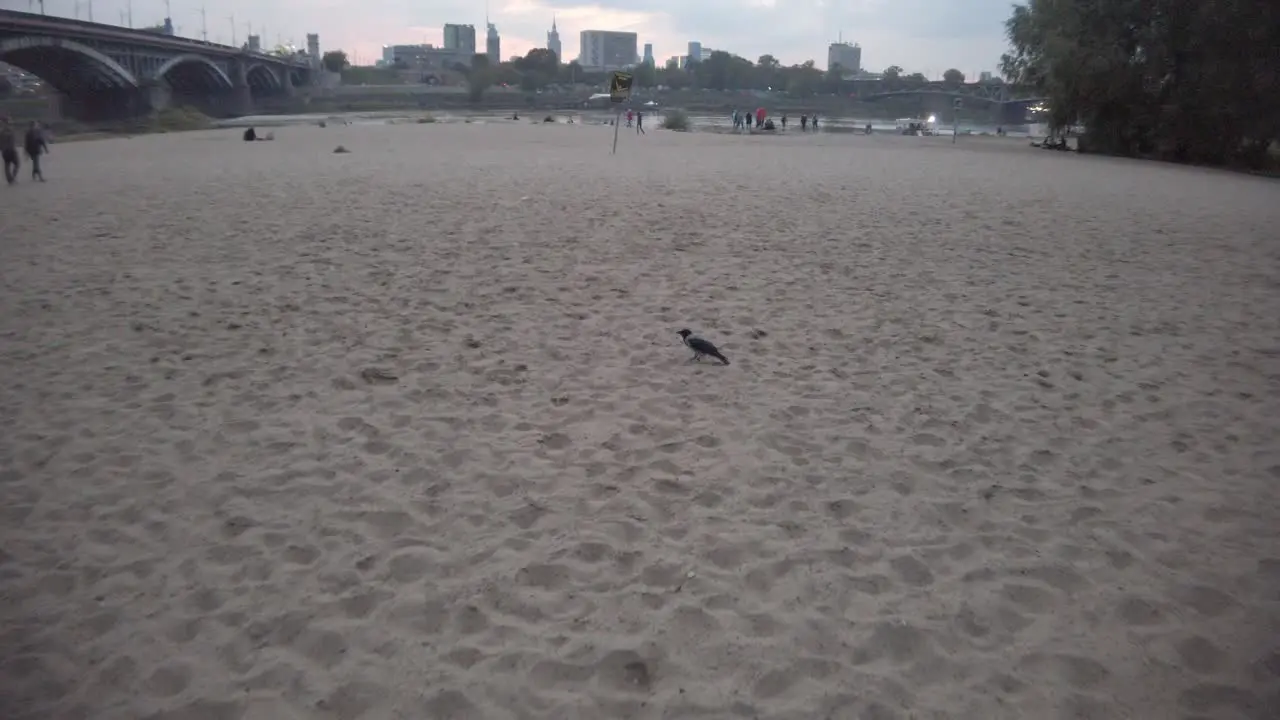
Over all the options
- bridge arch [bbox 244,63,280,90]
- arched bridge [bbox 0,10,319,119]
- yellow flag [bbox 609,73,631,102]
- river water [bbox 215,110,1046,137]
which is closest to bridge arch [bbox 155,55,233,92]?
arched bridge [bbox 0,10,319,119]

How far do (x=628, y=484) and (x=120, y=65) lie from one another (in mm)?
71162

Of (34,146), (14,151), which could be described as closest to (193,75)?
(34,146)

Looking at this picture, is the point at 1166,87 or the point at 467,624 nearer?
the point at 467,624

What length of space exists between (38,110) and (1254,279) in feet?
260

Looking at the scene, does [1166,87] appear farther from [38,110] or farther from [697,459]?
[38,110]

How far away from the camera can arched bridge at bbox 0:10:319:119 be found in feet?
161

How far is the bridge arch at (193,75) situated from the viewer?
68569 mm

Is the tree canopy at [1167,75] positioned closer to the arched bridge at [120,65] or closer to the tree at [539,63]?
the arched bridge at [120,65]

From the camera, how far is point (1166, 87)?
31.7 m

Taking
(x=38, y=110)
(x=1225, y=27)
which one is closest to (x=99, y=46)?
(x=38, y=110)

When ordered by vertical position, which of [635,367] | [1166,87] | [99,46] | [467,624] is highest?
[99,46]

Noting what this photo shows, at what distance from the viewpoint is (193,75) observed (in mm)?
76938

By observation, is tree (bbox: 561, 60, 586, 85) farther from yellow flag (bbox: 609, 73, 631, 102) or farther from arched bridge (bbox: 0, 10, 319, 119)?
yellow flag (bbox: 609, 73, 631, 102)

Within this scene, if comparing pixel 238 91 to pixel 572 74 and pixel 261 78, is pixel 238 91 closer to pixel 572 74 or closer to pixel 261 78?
pixel 261 78
